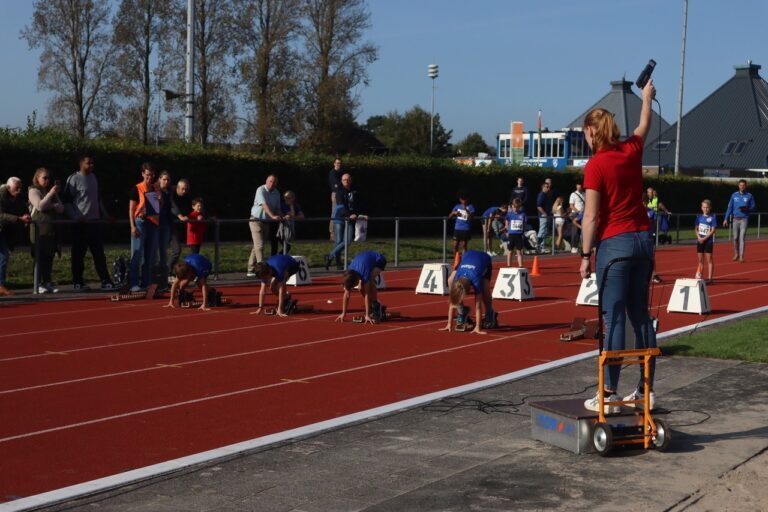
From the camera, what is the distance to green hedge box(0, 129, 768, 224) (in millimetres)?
25328

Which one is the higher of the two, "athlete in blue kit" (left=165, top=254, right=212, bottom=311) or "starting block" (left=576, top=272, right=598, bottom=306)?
"athlete in blue kit" (left=165, top=254, right=212, bottom=311)

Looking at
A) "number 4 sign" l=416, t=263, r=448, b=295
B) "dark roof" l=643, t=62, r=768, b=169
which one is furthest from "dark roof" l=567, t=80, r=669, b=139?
"number 4 sign" l=416, t=263, r=448, b=295

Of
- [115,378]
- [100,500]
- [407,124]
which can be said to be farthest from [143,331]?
[407,124]

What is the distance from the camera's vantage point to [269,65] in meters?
49.3

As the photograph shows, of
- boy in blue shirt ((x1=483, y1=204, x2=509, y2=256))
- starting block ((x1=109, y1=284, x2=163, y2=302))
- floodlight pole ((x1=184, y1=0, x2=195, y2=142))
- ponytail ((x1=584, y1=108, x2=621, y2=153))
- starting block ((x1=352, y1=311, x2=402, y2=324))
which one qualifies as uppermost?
floodlight pole ((x1=184, y1=0, x2=195, y2=142))

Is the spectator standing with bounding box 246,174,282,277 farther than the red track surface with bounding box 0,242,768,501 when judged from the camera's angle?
Yes

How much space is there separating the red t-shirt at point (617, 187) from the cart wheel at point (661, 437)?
4.18 feet

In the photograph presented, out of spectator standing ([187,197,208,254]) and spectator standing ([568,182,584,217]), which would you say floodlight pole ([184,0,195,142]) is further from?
spectator standing ([568,182,584,217])

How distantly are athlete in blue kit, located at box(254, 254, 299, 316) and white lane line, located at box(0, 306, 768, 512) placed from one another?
16.3 feet

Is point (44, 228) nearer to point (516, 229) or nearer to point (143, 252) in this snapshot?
point (143, 252)

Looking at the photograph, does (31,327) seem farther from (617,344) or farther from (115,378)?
(617,344)

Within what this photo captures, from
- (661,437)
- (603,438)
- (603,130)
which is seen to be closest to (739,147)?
(603,130)

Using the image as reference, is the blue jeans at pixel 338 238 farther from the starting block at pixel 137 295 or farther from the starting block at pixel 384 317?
the starting block at pixel 384 317

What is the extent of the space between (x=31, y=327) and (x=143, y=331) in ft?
4.76
